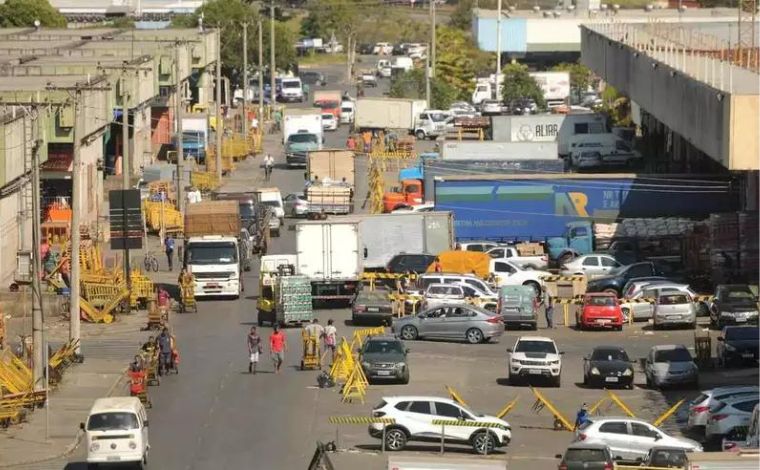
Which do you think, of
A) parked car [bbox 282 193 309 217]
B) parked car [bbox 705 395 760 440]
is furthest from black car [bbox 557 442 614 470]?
parked car [bbox 282 193 309 217]

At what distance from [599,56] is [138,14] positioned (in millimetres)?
70462

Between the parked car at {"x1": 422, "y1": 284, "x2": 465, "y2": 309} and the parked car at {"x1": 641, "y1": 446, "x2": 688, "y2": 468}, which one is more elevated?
the parked car at {"x1": 641, "y1": 446, "x2": 688, "y2": 468}

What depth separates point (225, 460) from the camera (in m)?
32.2

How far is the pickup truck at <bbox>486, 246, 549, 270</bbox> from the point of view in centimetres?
5488

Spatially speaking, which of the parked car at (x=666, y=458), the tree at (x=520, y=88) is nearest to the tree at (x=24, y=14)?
the tree at (x=520, y=88)

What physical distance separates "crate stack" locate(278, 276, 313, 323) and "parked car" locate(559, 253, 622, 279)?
9.47 m

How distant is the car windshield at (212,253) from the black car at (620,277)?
31.3 ft

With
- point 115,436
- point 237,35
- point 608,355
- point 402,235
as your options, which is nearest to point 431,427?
point 115,436

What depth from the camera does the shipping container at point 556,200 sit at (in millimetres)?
57969

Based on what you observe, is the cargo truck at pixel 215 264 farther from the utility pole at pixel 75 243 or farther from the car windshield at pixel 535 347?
the car windshield at pixel 535 347

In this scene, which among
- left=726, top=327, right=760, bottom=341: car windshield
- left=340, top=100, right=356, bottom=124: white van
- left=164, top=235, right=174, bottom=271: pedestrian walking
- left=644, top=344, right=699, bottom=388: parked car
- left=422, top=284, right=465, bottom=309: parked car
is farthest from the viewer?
left=340, top=100, right=356, bottom=124: white van

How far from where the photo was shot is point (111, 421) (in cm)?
3152

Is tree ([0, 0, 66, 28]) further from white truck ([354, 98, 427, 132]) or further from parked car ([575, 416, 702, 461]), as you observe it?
parked car ([575, 416, 702, 461])

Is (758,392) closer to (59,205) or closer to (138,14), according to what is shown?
(59,205)
